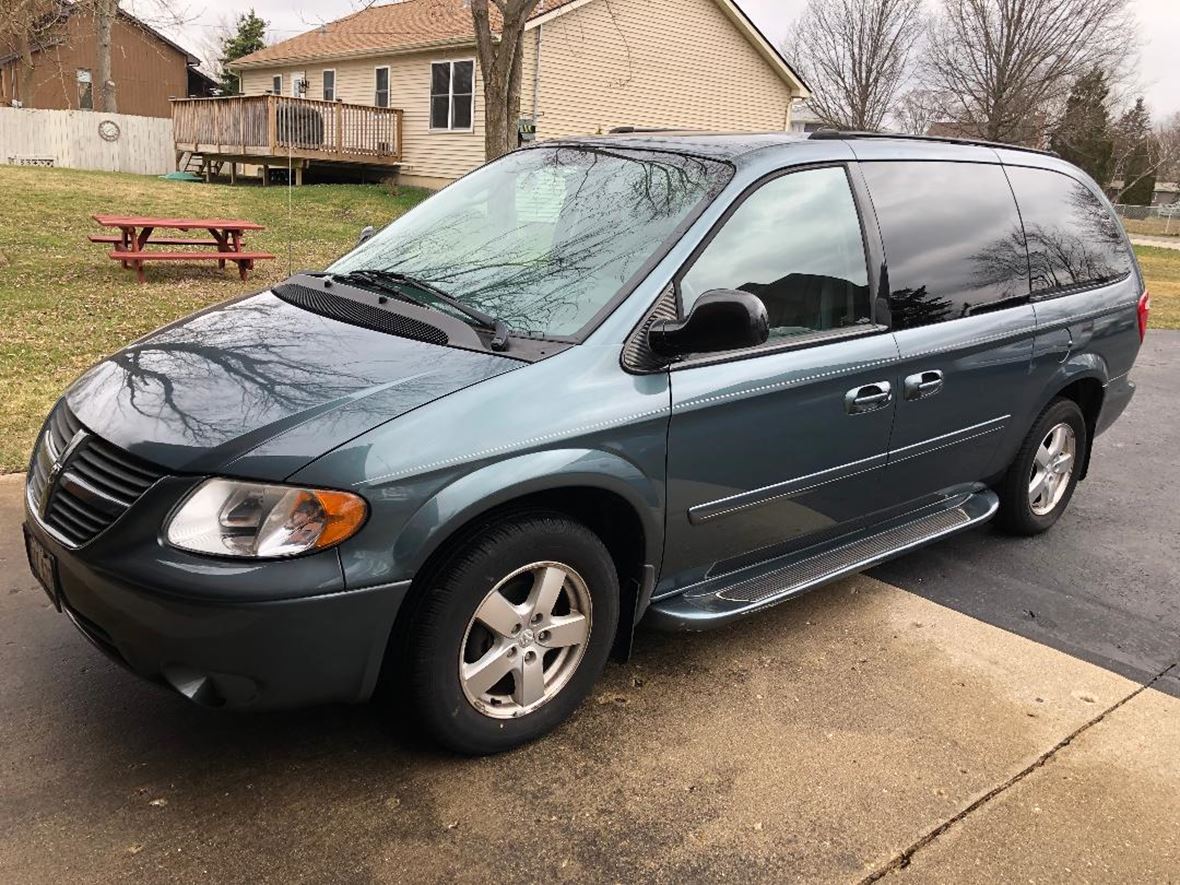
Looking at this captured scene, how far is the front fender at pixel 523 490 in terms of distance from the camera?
2494 millimetres

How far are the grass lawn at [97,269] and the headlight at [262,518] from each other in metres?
3.23

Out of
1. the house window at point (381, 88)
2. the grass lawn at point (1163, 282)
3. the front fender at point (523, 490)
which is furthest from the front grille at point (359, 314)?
the house window at point (381, 88)

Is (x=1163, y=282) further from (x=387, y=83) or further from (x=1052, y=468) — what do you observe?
(x=1052, y=468)

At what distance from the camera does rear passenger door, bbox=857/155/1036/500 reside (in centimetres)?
379

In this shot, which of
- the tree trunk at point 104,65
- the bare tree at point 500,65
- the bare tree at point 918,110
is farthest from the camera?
the bare tree at point 918,110

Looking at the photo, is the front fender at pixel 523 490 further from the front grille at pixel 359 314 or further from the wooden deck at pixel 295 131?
the wooden deck at pixel 295 131

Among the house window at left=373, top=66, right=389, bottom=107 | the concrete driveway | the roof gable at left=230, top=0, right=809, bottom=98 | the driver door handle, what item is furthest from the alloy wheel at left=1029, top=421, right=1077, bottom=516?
the house window at left=373, top=66, right=389, bottom=107

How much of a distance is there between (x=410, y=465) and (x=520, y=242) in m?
1.29

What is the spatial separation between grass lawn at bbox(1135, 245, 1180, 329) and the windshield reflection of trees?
1365 centimetres

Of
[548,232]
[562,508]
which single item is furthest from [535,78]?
[562,508]

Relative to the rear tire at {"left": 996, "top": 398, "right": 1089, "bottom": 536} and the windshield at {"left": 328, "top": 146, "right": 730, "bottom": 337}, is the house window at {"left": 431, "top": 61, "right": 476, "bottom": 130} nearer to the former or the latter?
the rear tire at {"left": 996, "top": 398, "right": 1089, "bottom": 536}

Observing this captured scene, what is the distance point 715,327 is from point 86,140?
1095 inches

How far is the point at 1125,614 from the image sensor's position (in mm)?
4211

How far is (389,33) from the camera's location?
84.7 feet
